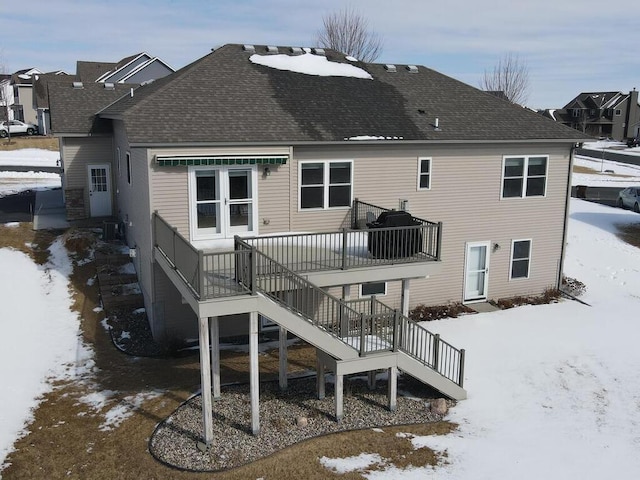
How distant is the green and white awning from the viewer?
14320 mm

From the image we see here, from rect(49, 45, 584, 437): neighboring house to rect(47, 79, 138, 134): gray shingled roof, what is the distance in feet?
0.30

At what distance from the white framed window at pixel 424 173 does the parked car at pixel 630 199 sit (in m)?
21.3

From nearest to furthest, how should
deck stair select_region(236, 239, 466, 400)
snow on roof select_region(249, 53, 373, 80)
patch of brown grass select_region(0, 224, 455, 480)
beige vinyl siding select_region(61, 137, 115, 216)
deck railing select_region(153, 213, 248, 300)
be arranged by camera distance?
patch of brown grass select_region(0, 224, 455, 480) < deck railing select_region(153, 213, 248, 300) < deck stair select_region(236, 239, 466, 400) < snow on roof select_region(249, 53, 373, 80) < beige vinyl siding select_region(61, 137, 115, 216)

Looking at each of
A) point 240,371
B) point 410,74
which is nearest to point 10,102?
point 410,74

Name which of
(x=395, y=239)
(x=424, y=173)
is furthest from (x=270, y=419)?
(x=424, y=173)

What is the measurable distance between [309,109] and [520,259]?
29.5 feet

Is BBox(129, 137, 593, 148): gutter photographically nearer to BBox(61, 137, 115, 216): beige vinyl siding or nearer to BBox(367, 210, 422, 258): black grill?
BBox(367, 210, 422, 258): black grill

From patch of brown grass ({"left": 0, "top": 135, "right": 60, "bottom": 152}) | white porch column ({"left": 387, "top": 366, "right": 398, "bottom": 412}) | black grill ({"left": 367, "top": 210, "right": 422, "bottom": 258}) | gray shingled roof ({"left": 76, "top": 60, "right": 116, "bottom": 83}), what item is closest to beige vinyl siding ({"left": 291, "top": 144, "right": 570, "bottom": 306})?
black grill ({"left": 367, "top": 210, "right": 422, "bottom": 258})

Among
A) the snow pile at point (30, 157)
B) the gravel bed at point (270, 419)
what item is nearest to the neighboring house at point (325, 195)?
the gravel bed at point (270, 419)

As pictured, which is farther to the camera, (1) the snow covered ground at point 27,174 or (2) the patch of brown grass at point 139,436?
(1) the snow covered ground at point 27,174

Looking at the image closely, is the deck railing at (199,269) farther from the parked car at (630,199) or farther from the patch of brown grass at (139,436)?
the parked car at (630,199)

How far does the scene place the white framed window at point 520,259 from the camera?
2012cm

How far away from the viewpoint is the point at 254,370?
11.3 meters

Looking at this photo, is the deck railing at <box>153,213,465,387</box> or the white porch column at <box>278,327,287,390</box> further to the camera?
the white porch column at <box>278,327,287,390</box>
